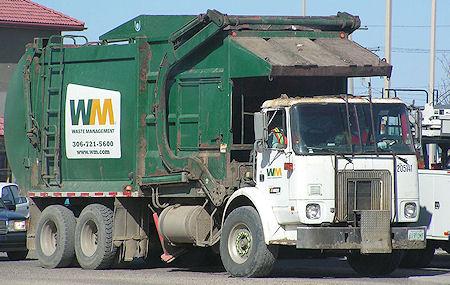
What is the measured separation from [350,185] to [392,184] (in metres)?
0.67

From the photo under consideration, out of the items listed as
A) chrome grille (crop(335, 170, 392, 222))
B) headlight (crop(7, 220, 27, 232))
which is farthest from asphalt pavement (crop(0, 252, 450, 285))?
headlight (crop(7, 220, 27, 232))

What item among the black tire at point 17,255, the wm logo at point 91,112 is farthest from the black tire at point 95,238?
the black tire at point 17,255

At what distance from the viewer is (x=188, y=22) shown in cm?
2064

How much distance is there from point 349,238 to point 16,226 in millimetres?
9543

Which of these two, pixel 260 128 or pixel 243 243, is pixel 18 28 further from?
pixel 260 128

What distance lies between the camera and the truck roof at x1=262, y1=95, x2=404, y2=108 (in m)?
18.6

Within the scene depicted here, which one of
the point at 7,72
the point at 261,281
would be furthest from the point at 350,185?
the point at 7,72

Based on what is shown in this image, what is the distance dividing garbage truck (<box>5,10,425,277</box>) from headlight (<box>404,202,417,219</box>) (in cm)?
2

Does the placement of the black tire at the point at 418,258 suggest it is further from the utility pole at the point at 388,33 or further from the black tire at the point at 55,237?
the utility pole at the point at 388,33

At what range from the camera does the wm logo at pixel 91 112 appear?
2202 cm

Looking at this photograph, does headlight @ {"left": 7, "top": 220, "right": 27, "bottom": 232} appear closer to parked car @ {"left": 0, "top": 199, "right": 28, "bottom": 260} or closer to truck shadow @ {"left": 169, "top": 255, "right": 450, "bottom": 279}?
parked car @ {"left": 0, "top": 199, "right": 28, "bottom": 260}

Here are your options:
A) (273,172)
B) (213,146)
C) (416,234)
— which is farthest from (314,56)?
(416,234)

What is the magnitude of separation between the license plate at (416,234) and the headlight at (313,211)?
149cm

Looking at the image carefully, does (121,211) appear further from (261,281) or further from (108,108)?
(261,281)
